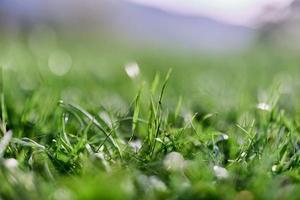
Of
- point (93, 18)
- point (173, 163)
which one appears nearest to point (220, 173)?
point (173, 163)

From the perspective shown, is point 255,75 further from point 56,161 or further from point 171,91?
point 56,161

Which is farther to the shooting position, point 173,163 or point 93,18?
point 93,18

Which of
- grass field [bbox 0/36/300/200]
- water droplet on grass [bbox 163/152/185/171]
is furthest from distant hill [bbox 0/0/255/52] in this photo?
water droplet on grass [bbox 163/152/185/171]

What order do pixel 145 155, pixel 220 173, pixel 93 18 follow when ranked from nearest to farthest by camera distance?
pixel 220 173
pixel 145 155
pixel 93 18

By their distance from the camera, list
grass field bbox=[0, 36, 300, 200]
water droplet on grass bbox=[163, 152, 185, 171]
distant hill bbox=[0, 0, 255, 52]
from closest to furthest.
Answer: grass field bbox=[0, 36, 300, 200], water droplet on grass bbox=[163, 152, 185, 171], distant hill bbox=[0, 0, 255, 52]

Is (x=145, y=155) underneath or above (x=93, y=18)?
above

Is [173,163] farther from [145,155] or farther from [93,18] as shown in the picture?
[93,18]

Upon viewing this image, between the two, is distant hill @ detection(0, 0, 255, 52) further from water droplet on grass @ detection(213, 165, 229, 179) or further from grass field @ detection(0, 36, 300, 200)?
water droplet on grass @ detection(213, 165, 229, 179)

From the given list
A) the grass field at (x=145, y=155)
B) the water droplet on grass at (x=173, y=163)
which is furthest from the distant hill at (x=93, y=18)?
the water droplet on grass at (x=173, y=163)

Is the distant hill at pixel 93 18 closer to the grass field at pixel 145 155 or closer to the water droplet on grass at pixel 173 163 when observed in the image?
the grass field at pixel 145 155

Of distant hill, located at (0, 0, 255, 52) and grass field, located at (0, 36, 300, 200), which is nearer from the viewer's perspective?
grass field, located at (0, 36, 300, 200)

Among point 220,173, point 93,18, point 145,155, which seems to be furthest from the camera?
point 93,18
